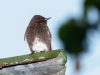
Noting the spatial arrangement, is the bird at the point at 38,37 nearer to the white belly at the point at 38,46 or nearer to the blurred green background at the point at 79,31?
the white belly at the point at 38,46

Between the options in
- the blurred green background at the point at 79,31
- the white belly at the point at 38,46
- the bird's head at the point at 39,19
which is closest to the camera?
the blurred green background at the point at 79,31

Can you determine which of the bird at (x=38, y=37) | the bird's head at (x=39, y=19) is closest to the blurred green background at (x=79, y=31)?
the bird at (x=38, y=37)

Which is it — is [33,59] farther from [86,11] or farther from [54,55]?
[86,11]

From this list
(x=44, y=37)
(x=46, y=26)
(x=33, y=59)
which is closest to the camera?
(x=33, y=59)

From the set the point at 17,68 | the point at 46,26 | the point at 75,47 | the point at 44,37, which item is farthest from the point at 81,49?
the point at 46,26

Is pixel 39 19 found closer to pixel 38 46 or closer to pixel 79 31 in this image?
pixel 38 46

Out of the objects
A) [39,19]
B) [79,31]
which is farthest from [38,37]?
[79,31]

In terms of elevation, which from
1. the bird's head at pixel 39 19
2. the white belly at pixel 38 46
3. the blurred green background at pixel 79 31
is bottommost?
the white belly at pixel 38 46
